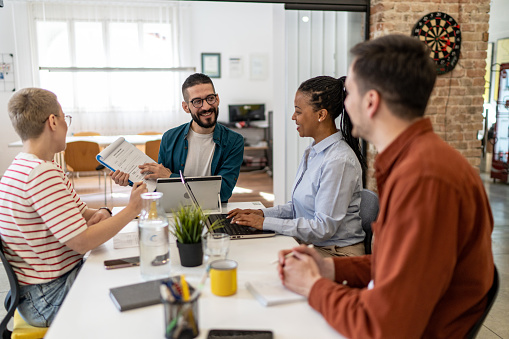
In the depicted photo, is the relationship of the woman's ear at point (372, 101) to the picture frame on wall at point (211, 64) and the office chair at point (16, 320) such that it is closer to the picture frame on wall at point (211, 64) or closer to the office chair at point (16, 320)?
the office chair at point (16, 320)

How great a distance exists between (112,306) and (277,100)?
10.3 feet

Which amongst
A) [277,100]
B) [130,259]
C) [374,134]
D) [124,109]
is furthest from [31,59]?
[374,134]

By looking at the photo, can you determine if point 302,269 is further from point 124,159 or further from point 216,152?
point 216,152

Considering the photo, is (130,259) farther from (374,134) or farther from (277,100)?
(277,100)

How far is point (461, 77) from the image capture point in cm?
421

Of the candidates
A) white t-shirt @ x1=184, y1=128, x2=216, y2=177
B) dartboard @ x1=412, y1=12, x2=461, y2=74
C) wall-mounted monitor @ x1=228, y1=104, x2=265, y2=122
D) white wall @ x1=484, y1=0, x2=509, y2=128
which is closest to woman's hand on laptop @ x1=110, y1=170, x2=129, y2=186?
white t-shirt @ x1=184, y1=128, x2=216, y2=177

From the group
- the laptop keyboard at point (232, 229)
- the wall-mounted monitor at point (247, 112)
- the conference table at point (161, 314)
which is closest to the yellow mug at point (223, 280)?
the conference table at point (161, 314)

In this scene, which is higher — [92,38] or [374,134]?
[92,38]

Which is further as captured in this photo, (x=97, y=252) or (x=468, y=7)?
(x=468, y=7)

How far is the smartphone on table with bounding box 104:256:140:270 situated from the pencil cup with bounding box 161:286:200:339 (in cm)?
53

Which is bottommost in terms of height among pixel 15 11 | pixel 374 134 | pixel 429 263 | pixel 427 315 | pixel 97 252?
pixel 97 252

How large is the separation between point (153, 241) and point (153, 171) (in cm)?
92

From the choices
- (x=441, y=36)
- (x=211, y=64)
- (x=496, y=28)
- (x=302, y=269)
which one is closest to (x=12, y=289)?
(x=302, y=269)

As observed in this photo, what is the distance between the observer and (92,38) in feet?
25.3
